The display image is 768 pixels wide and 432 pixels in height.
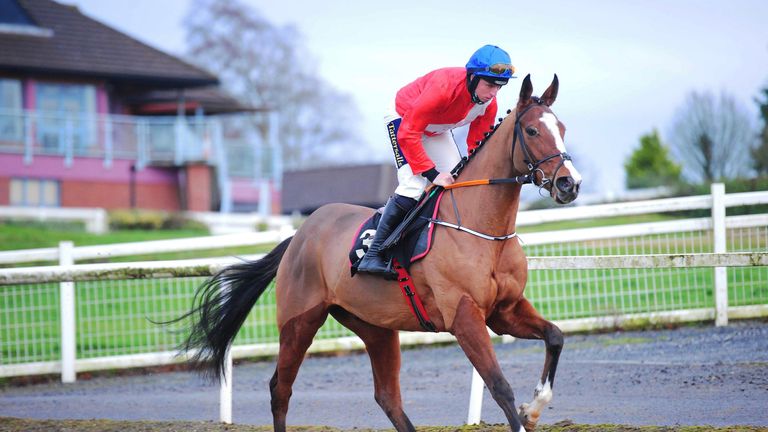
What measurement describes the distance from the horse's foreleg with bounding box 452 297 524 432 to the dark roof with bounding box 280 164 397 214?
21370mm

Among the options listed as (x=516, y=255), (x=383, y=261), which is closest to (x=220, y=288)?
(x=383, y=261)

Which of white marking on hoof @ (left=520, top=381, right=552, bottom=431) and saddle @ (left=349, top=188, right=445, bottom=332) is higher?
saddle @ (left=349, top=188, right=445, bottom=332)

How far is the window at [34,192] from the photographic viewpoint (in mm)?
26594

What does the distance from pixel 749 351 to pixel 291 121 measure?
41342mm

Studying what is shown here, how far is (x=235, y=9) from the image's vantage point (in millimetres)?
45219

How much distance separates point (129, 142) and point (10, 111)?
136 inches

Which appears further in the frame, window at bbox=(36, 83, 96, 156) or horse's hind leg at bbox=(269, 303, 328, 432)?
window at bbox=(36, 83, 96, 156)

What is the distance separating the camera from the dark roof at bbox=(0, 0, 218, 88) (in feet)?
90.5

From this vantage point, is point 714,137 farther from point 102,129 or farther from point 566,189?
point 566,189

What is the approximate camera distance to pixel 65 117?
26.9m

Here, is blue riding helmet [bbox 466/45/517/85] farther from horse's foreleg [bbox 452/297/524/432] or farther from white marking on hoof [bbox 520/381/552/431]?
white marking on hoof [bbox 520/381/552/431]

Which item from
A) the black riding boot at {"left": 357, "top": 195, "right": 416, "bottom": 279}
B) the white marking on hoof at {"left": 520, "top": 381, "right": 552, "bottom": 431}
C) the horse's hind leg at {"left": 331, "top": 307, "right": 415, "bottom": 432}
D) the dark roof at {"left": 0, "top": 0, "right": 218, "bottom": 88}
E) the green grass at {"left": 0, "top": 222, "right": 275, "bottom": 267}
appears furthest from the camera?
the dark roof at {"left": 0, "top": 0, "right": 218, "bottom": 88}

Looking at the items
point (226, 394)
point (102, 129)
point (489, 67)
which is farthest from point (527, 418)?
point (102, 129)

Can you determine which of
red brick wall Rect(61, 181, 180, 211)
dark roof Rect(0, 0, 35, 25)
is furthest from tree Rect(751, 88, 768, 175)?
dark roof Rect(0, 0, 35, 25)
